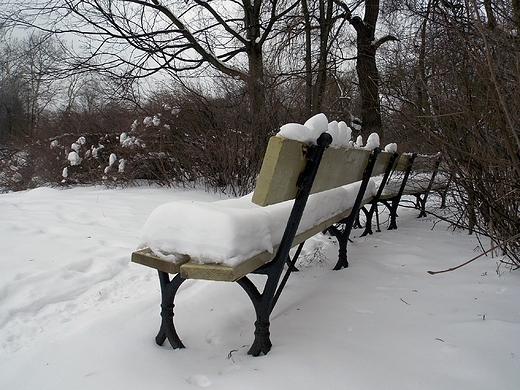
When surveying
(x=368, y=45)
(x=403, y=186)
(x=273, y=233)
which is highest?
(x=368, y=45)

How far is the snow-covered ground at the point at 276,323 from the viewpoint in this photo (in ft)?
4.49

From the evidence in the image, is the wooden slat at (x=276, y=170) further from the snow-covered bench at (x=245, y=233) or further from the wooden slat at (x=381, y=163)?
the wooden slat at (x=381, y=163)

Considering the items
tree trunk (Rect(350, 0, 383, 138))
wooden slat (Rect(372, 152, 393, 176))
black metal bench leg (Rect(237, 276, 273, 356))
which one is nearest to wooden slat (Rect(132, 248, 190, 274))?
black metal bench leg (Rect(237, 276, 273, 356))

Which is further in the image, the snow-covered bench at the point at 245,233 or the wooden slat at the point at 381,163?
the wooden slat at the point at 381,163

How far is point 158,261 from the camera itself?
141 centimetres

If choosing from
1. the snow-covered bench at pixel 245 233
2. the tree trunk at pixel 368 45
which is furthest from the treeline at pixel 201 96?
the snow-covered bench at pixel 245 233

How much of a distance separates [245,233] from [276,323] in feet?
2.34

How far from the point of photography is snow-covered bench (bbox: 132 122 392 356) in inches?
53.2

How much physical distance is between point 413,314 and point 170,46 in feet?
28.0

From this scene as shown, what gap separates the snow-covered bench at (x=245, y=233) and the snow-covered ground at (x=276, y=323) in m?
0.19

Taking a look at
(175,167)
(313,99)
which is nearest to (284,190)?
(175,167)

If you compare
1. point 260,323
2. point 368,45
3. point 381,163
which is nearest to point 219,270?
point 260,323

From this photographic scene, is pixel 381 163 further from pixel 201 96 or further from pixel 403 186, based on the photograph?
pixel 201 96

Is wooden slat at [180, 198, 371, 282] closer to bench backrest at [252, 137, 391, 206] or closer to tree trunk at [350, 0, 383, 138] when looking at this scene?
bench backrest at [252, 137, 391, 206]
